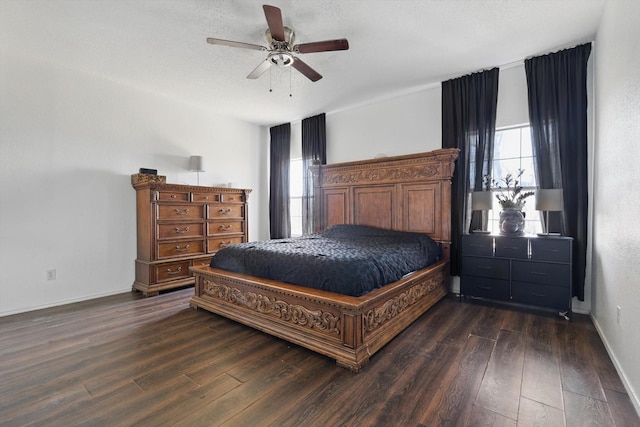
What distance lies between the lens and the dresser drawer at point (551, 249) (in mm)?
2826

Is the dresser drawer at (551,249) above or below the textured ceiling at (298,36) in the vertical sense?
below

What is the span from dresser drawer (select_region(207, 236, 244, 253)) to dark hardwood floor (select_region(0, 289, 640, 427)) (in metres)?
1.67

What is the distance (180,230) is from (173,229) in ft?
0.31

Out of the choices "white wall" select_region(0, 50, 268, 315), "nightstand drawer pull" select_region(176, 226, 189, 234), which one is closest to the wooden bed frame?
"nightstand drawer pull" select_region(176, 226, 189, 234)

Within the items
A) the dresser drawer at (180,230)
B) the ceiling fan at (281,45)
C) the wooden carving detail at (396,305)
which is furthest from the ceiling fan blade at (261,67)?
the wooden carving detail at (396,305)

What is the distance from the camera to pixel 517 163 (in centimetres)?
346

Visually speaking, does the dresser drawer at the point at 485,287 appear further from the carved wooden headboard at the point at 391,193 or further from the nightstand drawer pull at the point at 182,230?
the nightstand drawer pull at the point at 182,230

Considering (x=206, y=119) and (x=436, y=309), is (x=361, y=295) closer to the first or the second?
(x=436, y=309)

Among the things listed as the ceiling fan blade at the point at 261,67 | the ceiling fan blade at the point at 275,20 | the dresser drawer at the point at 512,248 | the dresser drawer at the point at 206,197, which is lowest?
the dresser drawer at the point at 512,248

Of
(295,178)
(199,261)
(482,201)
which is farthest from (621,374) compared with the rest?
(295,178)

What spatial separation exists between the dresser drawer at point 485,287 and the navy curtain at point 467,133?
1.08 feet

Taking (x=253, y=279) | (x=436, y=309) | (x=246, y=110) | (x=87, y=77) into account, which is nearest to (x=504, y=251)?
(x=436, y=309)

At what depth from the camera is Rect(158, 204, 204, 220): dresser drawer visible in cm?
392

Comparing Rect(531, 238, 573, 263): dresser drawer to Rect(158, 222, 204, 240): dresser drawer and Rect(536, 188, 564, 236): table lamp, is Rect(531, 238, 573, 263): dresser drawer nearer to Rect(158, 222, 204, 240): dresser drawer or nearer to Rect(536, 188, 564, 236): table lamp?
Rect(536, 188, 564, 236): table lamp
